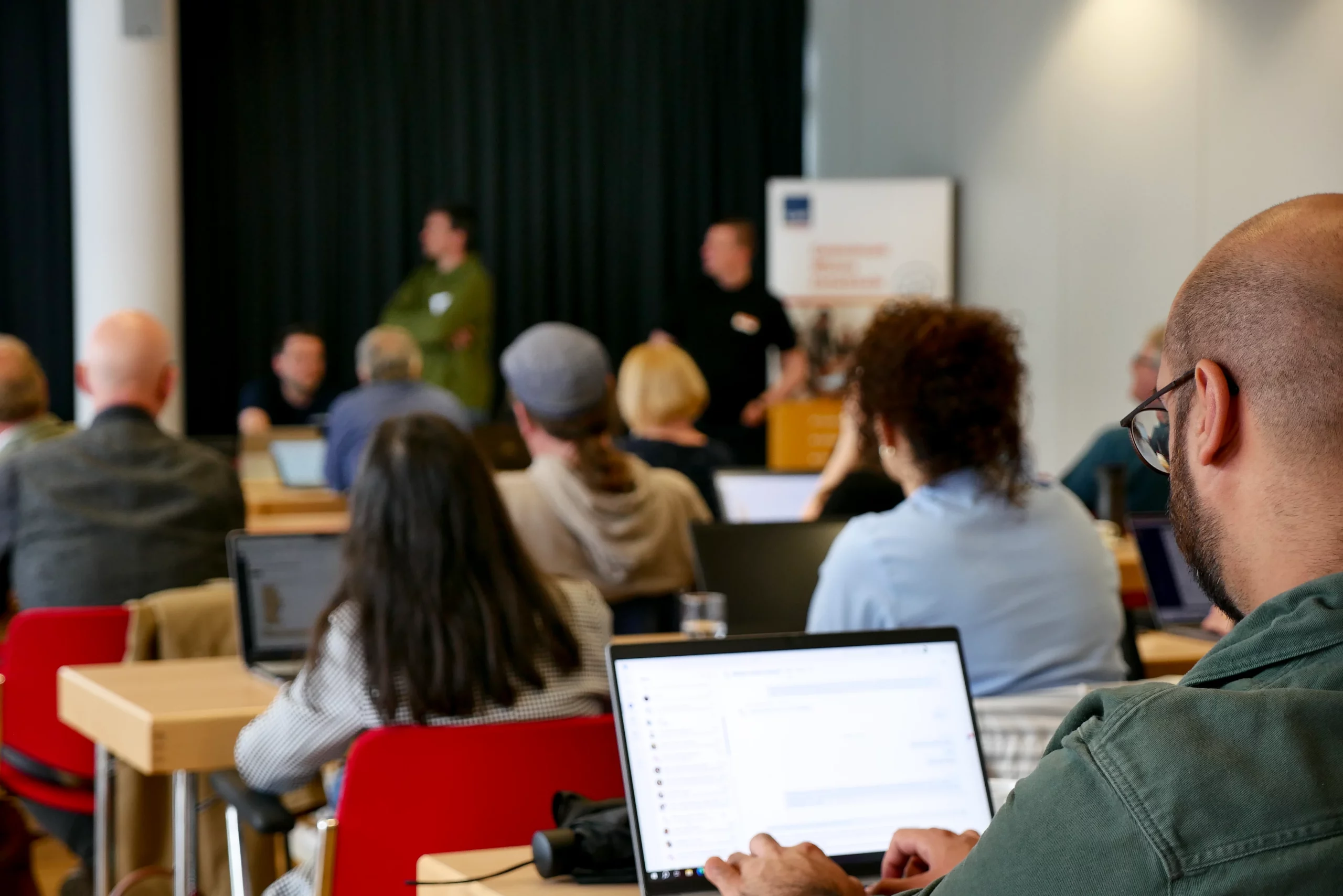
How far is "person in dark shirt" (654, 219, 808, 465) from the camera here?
8.16 metres

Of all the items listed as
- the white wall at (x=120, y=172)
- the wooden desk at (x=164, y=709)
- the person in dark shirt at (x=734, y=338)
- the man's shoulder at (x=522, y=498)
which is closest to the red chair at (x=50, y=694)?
the wooden desk at (x=164, y=709)

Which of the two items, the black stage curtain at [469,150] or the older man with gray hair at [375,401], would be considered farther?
the black stage curtain at [469,150]

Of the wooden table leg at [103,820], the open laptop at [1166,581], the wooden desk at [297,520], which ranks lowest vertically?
the wooden table leg at [103,820]

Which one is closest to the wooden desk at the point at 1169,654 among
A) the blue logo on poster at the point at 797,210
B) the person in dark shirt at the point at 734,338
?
the person in dark shirt at the point at 734,338

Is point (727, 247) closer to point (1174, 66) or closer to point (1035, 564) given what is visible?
point (1174, 66)

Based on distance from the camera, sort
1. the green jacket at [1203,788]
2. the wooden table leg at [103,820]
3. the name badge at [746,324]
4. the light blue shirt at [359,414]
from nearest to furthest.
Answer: the green jacket at [1203,788] → the wooden table leg at [103,820] → the light blue shirt at [359,414] → the name badge at [746,324]

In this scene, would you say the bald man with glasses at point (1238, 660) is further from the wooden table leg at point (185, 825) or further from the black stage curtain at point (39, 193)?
the black stage curtain at point (39, 193)

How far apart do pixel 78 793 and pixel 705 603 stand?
1.41 metres

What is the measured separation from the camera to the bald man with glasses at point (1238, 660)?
78cm

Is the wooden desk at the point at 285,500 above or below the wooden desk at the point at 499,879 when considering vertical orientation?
below

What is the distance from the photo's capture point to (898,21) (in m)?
9.09

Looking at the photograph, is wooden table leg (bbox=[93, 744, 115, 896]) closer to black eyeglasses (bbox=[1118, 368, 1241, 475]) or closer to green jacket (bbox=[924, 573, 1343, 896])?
black eyeglasses (bbox=[1118, 368, 1241, 475])

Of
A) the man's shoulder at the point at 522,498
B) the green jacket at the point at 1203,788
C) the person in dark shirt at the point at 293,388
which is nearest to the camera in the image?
the green jacket at the point at 1203,788

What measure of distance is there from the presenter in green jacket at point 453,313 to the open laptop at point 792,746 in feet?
22.7
